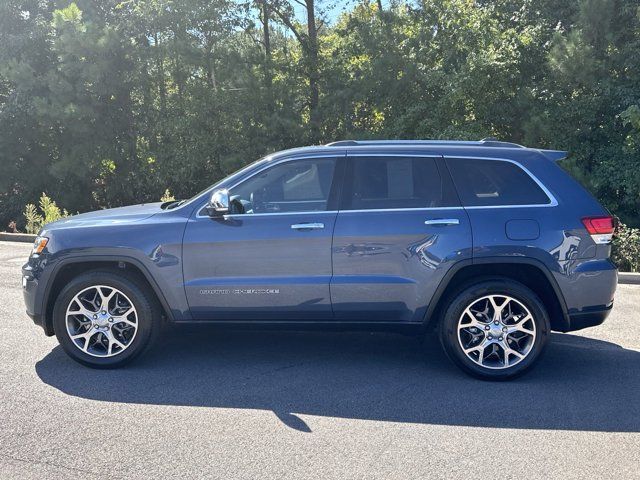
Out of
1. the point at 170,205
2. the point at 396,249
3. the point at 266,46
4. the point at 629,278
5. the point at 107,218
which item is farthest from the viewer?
the point at 266,46

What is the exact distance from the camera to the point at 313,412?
4.77 metres

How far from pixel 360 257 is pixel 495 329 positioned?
3.84 feet

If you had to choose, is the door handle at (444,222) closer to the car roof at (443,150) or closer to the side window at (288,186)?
the car roof at (443,150)

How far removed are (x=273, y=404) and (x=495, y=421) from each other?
1.51 meters

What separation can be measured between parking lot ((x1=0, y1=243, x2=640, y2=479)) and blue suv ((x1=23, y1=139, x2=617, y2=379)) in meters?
0.37

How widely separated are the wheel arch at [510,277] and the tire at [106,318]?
7.31 ft

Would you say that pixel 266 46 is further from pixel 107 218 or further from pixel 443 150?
pixel 443 150

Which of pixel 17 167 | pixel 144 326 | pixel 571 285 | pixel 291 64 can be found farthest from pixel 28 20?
pixel 571 285

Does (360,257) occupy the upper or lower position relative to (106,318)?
upper

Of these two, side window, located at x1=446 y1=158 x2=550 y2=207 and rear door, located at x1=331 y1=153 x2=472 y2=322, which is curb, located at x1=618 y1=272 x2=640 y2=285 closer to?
side window, located at x1=446 y1=158 x2=550 y2=207

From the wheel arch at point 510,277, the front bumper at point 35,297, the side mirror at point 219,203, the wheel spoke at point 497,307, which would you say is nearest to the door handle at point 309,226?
the side mirror at point 219,203

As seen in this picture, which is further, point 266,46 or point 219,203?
point 266,46

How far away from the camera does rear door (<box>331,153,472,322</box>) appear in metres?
5.34

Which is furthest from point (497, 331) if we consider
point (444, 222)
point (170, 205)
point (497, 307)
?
point (170, 205)
